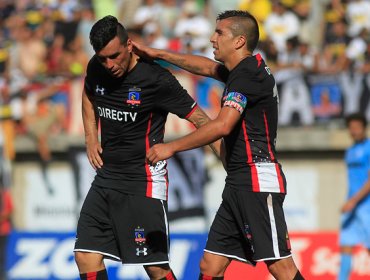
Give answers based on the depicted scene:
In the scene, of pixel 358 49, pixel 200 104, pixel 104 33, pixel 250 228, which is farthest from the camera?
pixel 358 49

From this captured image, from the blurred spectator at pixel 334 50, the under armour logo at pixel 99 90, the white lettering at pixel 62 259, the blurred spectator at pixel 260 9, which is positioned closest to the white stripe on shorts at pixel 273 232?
the under armour logo at pixel 99 90

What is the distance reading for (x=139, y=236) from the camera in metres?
7.46

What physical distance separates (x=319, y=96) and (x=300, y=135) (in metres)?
0.69

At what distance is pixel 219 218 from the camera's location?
7.36 metres

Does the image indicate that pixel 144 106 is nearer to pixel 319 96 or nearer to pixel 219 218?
pixel 219 218

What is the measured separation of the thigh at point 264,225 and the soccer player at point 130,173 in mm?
726

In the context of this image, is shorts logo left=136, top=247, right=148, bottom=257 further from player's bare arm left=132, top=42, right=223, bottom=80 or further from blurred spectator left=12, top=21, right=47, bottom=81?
blurred spectator left=12, top=21, right=47, bottom=81

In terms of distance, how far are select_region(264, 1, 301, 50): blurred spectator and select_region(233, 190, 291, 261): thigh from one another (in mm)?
8534

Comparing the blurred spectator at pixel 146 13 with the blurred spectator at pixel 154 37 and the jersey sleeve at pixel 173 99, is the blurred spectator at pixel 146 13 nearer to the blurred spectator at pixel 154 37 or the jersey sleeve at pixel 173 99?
the blurred spectator at pixel 154 37

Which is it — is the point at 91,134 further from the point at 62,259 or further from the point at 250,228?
the point at 62,259

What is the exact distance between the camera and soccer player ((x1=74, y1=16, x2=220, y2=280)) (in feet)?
24.3

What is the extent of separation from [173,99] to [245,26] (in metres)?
0.83

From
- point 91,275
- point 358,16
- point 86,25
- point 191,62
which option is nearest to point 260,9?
point 358,16

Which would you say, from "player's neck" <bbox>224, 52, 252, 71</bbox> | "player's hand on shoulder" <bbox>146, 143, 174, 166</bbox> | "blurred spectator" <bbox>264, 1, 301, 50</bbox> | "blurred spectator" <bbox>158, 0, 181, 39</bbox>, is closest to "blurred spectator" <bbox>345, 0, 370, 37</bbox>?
"blurred spectator" <bbox>264, 1, 301, 50</bbox>
